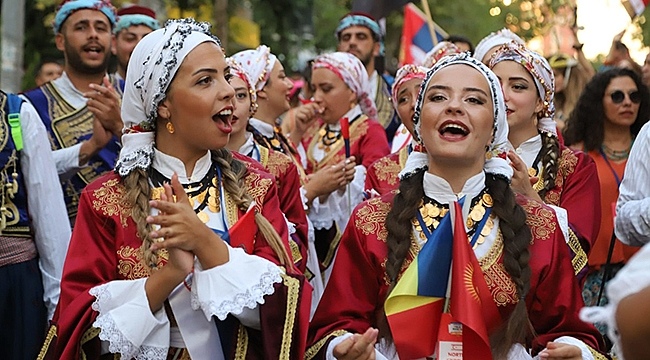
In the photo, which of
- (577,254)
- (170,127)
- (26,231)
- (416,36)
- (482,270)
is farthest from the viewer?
(416,36)

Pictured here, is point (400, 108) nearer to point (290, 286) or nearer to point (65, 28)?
point (65, 28)

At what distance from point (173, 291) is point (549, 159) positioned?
2418mm

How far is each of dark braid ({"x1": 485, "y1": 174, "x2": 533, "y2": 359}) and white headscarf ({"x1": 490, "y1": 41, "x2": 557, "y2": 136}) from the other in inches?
64.1

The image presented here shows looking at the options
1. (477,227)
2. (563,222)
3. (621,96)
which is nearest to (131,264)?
(477,227)

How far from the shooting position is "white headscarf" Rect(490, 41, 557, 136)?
565 cm

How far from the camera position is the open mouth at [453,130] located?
4.12 m

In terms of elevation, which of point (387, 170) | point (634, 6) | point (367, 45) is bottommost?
point (387, 170)

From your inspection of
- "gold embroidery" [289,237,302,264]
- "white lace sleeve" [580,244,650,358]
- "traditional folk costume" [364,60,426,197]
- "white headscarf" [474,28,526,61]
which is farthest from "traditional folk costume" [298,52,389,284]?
"white lace sleeve" [580,244,650,358]

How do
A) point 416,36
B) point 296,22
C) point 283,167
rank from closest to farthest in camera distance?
point 283,167
point 416,36
point 296,22

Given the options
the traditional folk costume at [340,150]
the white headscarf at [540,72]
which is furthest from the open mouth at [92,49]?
the white headscarf at [540,72]

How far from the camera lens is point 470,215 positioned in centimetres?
413

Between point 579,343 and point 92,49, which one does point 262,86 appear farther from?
point 579,343

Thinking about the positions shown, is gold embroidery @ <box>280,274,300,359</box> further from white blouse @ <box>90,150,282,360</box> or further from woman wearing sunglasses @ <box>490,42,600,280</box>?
woman wearing sunglasses @ <box>490,42,600,280</box>

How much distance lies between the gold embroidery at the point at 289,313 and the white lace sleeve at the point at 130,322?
0.42 meters
